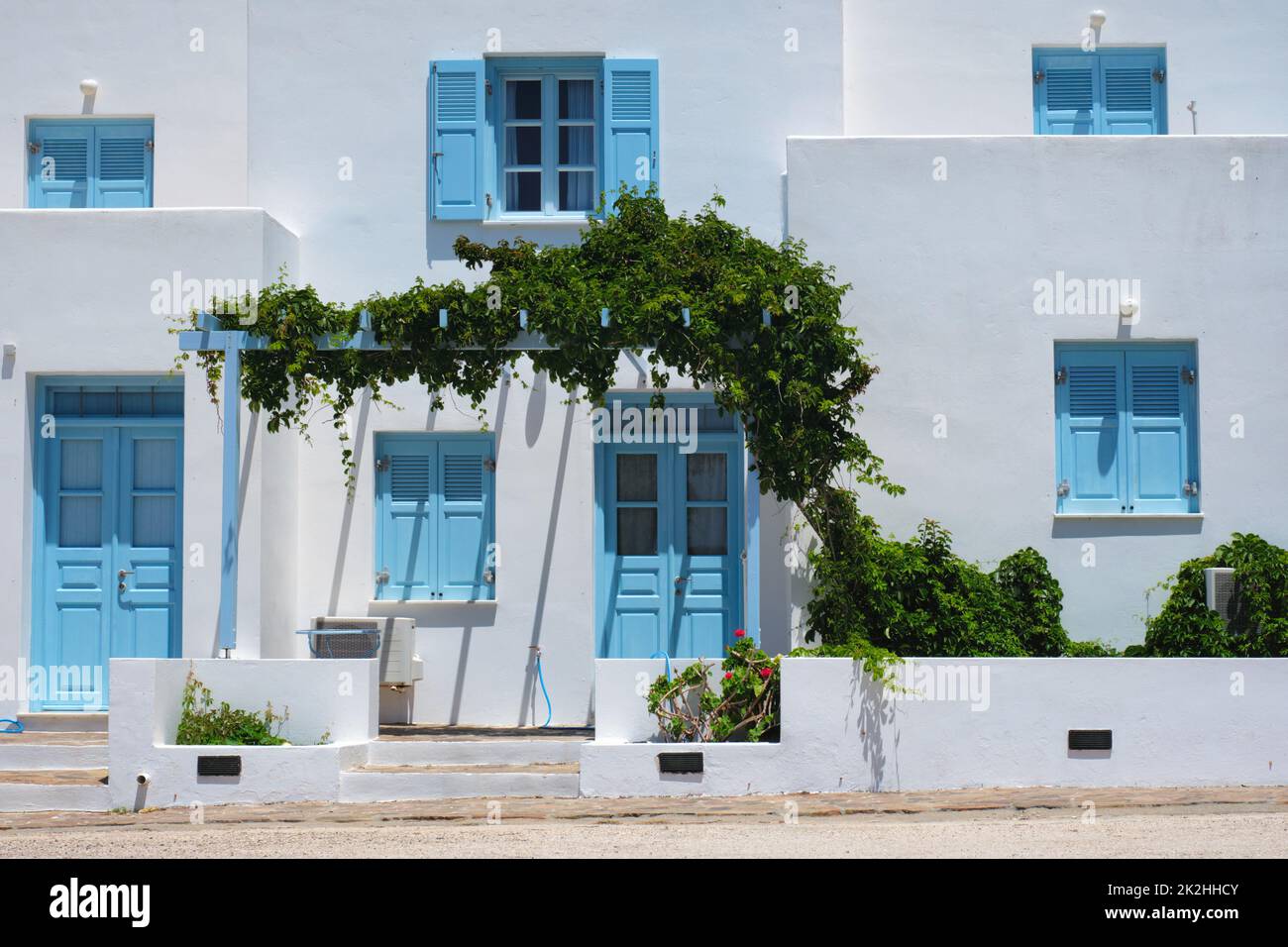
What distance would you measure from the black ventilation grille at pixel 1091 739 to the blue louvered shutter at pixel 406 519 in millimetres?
5345

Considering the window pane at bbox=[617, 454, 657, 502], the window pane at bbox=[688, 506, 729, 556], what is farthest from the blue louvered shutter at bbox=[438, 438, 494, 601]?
the window pane at bbox=[688, 506, 729, 556]

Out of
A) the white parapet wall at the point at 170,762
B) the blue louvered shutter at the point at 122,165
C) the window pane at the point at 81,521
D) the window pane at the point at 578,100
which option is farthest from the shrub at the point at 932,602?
the blue louvered shutter at the point at 122,165

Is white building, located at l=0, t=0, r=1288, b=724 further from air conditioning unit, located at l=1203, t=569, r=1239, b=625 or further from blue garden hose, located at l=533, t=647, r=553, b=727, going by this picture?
air conditioning unit, located at l=1203, t=569, r=1239, b=625

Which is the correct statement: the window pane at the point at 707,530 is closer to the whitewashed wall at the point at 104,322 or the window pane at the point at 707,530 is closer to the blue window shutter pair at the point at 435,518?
the blue window shutter pair at the point at 435,518

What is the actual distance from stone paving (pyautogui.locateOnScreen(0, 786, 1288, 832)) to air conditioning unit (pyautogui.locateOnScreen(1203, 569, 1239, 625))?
1437 millimetres

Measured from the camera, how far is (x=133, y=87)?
48.4ft

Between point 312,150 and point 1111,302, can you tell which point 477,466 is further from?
point 1111,302

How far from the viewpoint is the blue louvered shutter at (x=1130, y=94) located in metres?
14.8

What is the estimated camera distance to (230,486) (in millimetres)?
11945

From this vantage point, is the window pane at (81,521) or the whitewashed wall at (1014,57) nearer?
the window pane at (81,521)

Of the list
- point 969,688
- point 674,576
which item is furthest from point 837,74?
point 969,688

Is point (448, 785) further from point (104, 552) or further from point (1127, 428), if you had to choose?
point (1127, 428)

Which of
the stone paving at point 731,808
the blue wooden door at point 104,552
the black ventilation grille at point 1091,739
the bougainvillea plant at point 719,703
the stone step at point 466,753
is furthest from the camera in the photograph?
the blue wooden door at point 104,552

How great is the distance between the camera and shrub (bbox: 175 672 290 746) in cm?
1152
